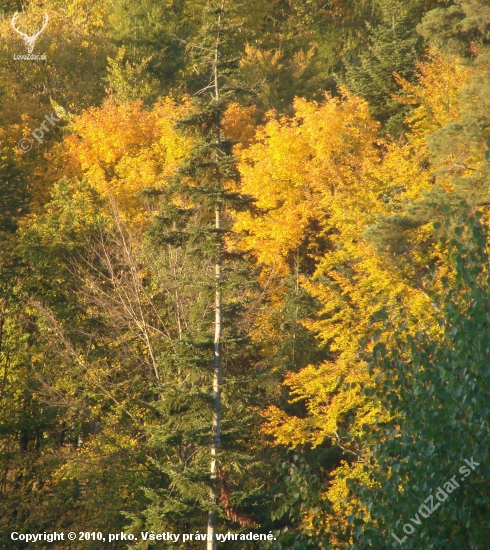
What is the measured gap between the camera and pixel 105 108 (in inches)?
1389

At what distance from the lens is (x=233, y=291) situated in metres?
21.7

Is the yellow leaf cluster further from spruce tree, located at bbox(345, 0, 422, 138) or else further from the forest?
spruce tree, located at bbox(345, 0, 422, 138)

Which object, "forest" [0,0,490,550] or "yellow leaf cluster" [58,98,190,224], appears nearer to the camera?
"forest" [0,0,490,550]

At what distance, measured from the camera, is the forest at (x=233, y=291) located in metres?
7.77

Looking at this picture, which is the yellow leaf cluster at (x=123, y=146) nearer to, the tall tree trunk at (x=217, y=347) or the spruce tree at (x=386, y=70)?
the spruce tree at (x=386, y=70)

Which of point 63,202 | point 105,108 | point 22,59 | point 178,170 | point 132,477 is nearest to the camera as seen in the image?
point 178,170

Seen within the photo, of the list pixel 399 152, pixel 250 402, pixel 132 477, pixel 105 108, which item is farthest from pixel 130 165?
pixel 250 402

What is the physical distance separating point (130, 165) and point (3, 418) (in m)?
12.0

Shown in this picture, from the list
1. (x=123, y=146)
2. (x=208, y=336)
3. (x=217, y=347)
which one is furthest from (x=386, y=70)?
(x=217, y=347)

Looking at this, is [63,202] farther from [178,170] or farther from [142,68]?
[142,68]

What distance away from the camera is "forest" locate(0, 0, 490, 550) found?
7.77 metres

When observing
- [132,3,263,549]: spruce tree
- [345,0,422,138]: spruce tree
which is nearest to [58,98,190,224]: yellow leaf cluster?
[345,0,422,138]: spruce tree

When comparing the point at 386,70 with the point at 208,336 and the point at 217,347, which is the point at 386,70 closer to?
the point at 208,336

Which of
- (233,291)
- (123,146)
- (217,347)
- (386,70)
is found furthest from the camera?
(123,146)
